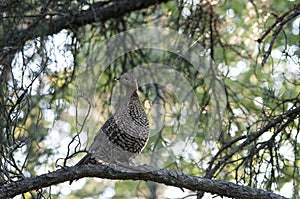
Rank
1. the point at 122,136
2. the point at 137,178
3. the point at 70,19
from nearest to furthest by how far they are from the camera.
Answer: the point at 137,178, the point at 122,136, the point at 70,19

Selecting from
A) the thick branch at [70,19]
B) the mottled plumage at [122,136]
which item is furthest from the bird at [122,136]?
the thick branch at [70,19]

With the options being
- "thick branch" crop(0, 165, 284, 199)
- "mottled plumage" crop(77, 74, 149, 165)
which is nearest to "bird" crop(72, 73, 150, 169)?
"mottled plumage" crop(77, 74, 149, 165)

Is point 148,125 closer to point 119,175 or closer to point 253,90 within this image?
point 119,175

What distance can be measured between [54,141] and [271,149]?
1843 millimetres

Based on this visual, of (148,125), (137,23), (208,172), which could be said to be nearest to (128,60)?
(137,23)

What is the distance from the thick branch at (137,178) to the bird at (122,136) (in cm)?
13

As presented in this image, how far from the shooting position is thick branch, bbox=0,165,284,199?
357 centimetres

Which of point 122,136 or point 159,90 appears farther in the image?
point 159,90

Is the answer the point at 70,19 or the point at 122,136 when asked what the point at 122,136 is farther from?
the point at 70,19

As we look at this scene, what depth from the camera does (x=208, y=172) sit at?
179 inches

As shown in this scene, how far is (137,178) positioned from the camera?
3688 mm

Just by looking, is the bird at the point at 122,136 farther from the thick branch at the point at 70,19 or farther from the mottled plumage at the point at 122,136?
the thick branch at the point at 70,19

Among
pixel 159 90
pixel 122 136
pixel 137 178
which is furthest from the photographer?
pixel 159 90

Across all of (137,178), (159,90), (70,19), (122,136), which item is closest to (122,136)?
(122,136)
